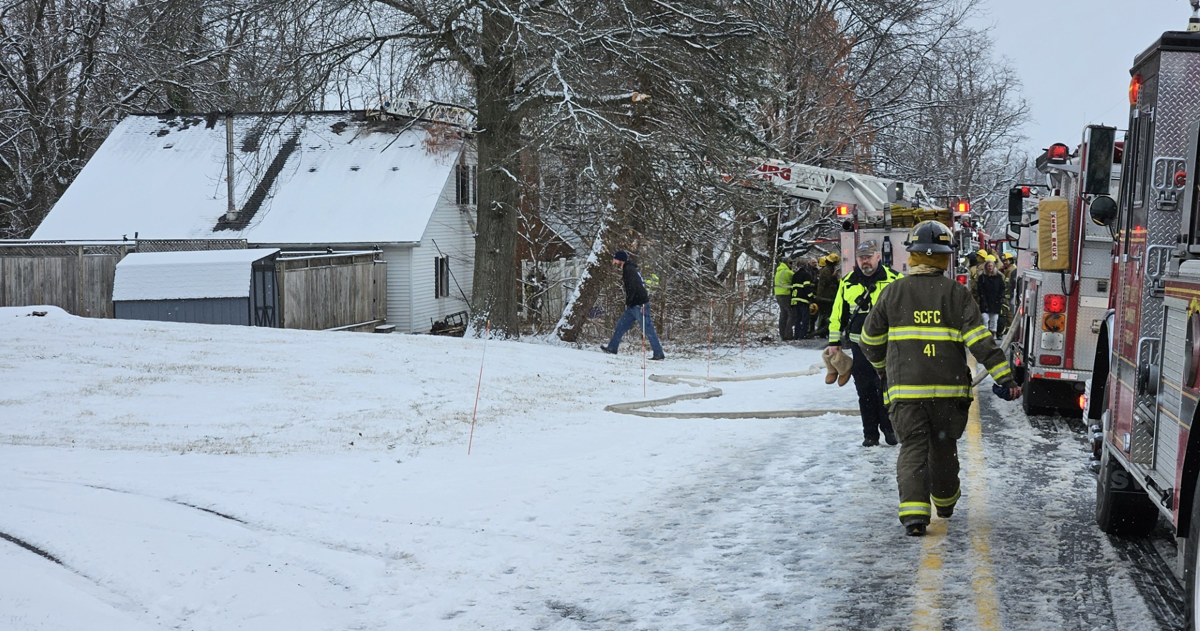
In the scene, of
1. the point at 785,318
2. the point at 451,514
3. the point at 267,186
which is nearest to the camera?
the point at 451,514

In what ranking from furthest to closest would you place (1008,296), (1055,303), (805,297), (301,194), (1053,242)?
(301,194) < (1008,296) < (805,297) < (1055,303) < (1053,242)

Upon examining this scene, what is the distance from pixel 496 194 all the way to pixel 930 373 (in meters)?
15.0

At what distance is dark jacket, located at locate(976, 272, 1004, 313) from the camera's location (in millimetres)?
22125

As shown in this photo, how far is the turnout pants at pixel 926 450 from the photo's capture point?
6898 mm

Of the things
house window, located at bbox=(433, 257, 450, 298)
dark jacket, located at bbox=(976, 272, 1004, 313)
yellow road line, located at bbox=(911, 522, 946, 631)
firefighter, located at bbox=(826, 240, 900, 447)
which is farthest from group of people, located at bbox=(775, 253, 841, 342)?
yellow road line, located at bbox=(911, 522, 946, 631)

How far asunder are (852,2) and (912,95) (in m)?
14.2

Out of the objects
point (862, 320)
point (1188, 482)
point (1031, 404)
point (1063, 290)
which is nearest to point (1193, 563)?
point (1188, 482)

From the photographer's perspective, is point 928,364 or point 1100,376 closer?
point 928,364

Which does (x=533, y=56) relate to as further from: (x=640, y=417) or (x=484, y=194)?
(x=640, y=417)

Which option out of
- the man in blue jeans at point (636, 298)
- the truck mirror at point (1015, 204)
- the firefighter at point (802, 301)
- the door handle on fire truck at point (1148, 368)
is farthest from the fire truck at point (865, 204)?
the door handle on fire truck at point (1148, 368)

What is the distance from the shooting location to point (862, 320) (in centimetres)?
984

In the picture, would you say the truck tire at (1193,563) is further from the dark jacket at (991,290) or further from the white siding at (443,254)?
the white siding at (443,254)

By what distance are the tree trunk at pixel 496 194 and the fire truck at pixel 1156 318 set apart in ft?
45.2

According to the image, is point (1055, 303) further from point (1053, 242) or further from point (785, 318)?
point (785, 318)
